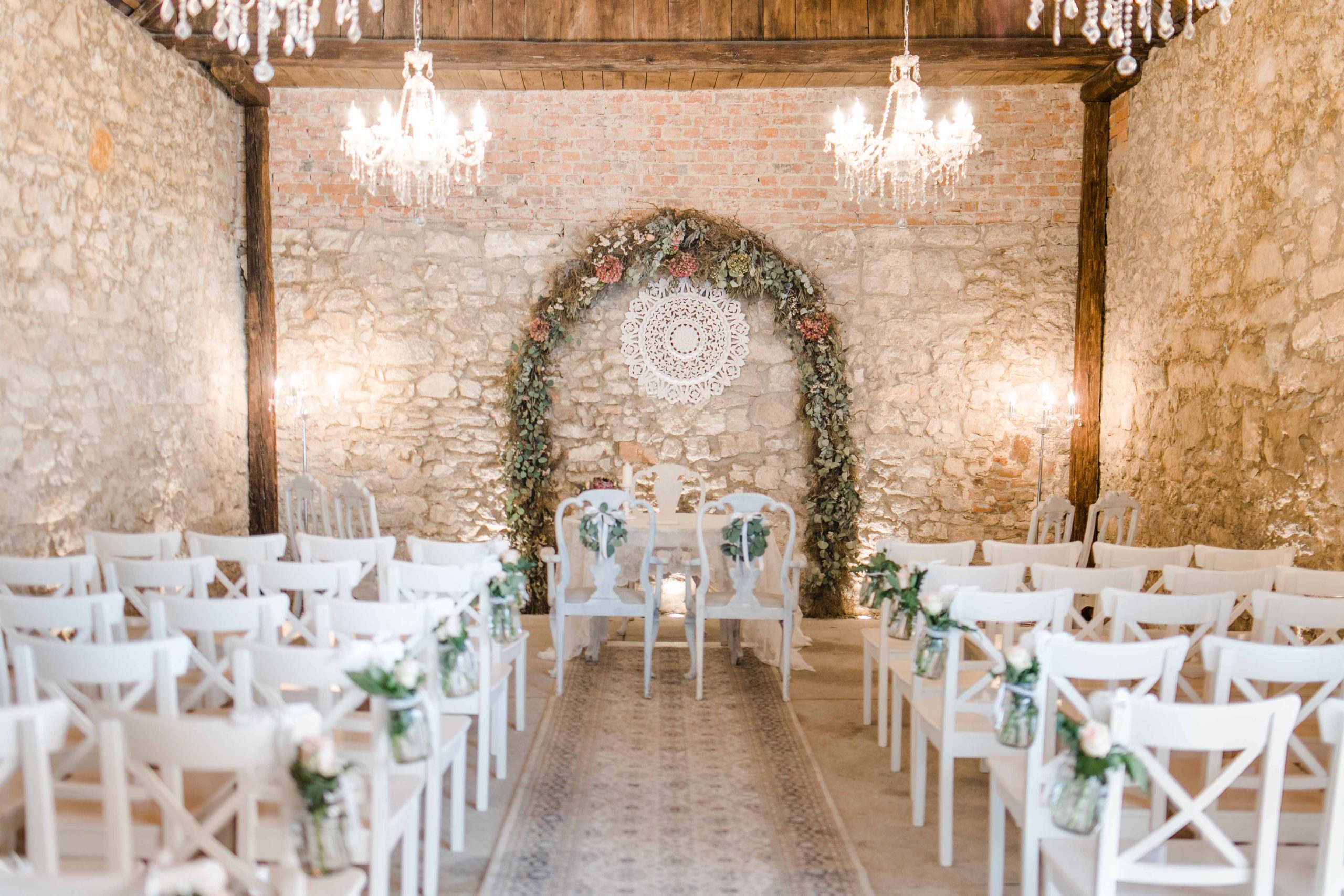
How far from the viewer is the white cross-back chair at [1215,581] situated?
10.2 ft

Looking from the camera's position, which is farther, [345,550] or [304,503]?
[304,503]

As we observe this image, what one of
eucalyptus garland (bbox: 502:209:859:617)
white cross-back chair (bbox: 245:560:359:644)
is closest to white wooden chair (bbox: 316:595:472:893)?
white cross-back chair (bbox: 245:560:359:644)

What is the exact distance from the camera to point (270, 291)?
21.4 feet

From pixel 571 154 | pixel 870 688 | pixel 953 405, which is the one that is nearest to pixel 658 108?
pixel 571 154

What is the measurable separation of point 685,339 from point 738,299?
476mm

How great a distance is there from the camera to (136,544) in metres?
3.80

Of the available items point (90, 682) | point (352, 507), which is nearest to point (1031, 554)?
point (90, 682)

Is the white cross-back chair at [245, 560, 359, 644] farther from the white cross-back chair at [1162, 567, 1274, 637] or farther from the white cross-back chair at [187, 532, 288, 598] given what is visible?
the white cross-back chair at [1162, 567, 1274, 637]

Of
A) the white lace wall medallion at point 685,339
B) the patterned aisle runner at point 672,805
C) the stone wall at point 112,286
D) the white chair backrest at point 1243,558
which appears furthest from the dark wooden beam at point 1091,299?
the stone wall at point 112,286

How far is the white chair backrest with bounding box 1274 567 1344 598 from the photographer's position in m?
3.18

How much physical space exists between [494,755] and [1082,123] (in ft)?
18.9

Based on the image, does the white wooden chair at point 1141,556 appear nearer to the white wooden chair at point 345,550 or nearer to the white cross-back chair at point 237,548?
the white wooden chair at point 345,550

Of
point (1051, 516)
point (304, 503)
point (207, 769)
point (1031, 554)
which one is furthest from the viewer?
point (304, 503)

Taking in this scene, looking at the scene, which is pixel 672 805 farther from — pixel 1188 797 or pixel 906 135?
pixel 906 135
